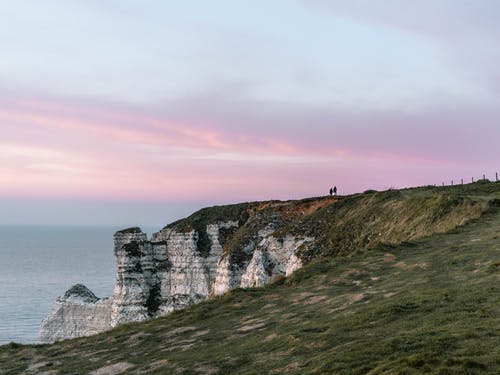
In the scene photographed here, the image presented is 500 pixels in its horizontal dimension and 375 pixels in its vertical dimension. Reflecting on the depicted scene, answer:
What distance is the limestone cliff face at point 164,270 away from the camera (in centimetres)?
7225

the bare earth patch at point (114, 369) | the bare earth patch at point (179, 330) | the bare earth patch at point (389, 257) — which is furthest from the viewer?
the bare earth patch at point (389, 257)

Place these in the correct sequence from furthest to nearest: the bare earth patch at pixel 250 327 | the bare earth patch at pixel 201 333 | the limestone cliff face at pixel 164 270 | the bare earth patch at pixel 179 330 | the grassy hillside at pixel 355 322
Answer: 1. the limestone cliff face at pixel 164 270
2. the bare earth patch at pixel 179 330
3. the bare earth patch at pixel 201 333
4. the bare earth patch at pixel 250 327
5. the grassy hillside at pixel 355 322

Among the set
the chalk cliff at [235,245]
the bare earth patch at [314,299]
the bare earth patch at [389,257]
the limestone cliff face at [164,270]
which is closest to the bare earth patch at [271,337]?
the bare earth patch at [314,299]

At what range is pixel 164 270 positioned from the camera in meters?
78.2

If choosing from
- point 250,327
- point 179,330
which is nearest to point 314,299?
point 250,327

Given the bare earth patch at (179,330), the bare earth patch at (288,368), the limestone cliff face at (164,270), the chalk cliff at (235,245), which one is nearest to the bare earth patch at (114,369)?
the bare earth patch at (179,330)

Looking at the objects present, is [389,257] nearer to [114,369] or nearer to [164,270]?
[114,369]

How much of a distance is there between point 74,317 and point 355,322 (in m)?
70.4

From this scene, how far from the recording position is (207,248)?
77.8m

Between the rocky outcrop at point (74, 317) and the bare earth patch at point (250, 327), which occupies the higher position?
the bare earth patch at point (250, 327)

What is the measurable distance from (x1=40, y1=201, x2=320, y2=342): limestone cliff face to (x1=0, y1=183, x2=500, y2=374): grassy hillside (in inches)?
1078

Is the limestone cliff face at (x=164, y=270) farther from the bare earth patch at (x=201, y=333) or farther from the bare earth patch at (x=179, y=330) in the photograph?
the bare earth patch at (x=201, y=333)

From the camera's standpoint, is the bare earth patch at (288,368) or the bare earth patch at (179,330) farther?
the bare earth patch at (179,330)

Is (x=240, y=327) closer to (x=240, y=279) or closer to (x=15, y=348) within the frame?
(x=15, y=348)
